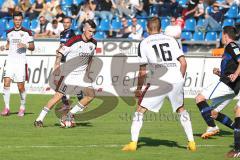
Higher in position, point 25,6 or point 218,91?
point 218,91

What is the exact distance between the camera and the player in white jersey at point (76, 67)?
16.4m

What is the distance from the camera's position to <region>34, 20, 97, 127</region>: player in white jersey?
16375mm

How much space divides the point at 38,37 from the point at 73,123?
13.6 metres

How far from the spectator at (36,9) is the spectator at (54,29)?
2.47 metres

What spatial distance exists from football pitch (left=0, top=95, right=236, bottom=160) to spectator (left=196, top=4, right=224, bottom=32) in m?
10.6

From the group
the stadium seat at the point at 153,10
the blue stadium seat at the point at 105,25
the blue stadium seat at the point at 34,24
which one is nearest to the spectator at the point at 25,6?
the blue stadium seat at the point at 34,24

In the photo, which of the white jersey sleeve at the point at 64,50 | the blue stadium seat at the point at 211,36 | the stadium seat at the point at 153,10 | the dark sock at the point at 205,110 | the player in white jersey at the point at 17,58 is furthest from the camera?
the stadium seat at the point at 153,10

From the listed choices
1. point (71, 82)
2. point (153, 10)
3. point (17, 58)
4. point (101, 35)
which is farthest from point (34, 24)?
point (71, 82)

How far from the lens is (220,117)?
15.2 m

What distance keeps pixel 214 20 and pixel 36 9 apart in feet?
27.5

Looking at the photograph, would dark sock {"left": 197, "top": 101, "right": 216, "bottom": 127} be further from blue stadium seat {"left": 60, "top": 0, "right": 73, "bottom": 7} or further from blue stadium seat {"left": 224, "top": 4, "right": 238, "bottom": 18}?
blue stadium seat {"left": 60, "top": 0, "right": 73, "bottom": 7}

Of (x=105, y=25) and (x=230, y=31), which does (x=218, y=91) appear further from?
(x=105, y=25)

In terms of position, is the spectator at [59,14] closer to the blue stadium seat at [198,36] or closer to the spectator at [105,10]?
the spectator at [105,10]

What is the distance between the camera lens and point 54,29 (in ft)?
100
